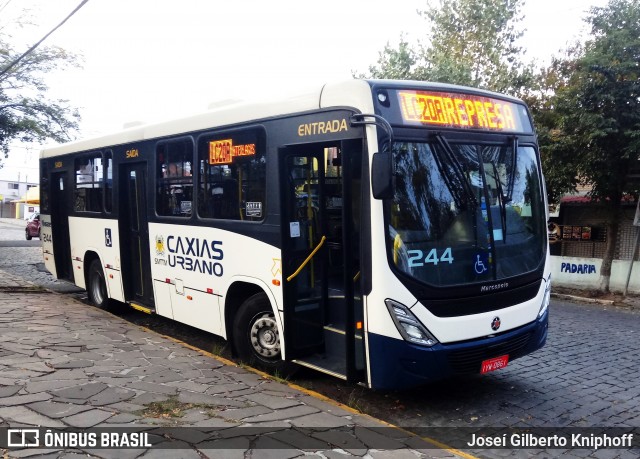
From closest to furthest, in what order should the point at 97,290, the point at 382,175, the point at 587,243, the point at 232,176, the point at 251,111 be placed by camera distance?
the point at 382,175
the point at 251,111
the point at 232,176
the point at 97,290
the point at 587,243

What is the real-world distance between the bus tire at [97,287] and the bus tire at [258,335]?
4069 millimetres

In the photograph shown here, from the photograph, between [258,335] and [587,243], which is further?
[587,243]

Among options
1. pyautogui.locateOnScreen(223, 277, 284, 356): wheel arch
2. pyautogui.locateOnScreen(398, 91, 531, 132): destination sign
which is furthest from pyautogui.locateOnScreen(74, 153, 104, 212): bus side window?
pyautogui.locateOnScreen(398, 91, 531, 132): destination sign

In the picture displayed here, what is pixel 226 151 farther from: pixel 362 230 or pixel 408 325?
pixel 408 325

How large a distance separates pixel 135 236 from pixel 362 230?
5.01 meters

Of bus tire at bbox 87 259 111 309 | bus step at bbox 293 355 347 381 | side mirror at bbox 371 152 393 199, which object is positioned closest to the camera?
side mirror at bbox 371 152 393 199

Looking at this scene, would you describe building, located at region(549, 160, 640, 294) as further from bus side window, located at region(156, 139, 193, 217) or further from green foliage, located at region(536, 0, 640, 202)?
bus side window, located at region(156, 139, 193, 217)

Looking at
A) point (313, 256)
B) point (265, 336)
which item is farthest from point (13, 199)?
point (313, 256)

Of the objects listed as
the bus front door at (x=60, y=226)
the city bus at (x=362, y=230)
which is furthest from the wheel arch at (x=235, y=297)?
the bus front door at (x=60, y=226)

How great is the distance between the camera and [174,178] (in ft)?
24.2

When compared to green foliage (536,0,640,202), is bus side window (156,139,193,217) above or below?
below

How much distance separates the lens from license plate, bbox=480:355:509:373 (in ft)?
16.5

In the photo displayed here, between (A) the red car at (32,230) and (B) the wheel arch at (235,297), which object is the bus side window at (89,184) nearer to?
(B) the wheel arch at (235,297)

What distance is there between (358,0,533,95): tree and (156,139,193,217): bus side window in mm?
11639
